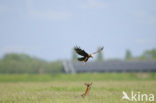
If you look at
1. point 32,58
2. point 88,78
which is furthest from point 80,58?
point 32,58

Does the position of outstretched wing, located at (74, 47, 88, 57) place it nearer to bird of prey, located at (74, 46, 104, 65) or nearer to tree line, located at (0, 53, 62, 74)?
bird of prey, located at (74, 46, 104, 65)

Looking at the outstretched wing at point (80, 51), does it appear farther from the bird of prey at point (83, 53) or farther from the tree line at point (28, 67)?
the tree line at point (28, 67)

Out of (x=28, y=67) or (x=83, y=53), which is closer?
(x=83, y=53)

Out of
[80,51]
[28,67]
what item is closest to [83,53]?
[80,51]

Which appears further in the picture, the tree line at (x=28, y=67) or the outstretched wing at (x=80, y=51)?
the tree line at (x=28, y=67)

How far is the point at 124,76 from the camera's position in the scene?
60.3m

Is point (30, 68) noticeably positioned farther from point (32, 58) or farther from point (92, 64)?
point (32, 58)

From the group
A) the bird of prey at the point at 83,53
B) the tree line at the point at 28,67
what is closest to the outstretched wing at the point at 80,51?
the bird of prey at the point at 83,53

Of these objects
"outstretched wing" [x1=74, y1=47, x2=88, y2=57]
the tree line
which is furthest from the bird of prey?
the tree line

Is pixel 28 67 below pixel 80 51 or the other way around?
the other way around

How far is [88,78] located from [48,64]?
2824cm

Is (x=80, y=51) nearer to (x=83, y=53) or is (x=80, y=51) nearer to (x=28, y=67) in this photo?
(x=83, y=53)

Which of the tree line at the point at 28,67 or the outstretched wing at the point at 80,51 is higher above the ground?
the tree line at the point at 28,67

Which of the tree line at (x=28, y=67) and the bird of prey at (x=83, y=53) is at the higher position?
the tree line at (x=28, y=67)
